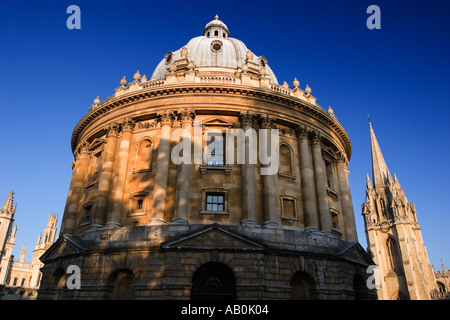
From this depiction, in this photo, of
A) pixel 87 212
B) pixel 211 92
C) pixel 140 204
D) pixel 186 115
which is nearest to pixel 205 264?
pixel 140 204

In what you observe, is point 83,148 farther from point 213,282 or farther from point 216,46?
point 216,46

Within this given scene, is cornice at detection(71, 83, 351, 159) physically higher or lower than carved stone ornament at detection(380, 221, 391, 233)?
lower

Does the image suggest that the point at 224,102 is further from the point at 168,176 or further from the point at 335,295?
the point at 335,295

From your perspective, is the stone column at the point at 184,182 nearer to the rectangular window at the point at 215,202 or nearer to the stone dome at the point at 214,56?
the rectangular window at the point at 215,202

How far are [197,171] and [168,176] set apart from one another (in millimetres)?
2070

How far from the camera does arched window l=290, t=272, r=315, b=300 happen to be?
20.9 m

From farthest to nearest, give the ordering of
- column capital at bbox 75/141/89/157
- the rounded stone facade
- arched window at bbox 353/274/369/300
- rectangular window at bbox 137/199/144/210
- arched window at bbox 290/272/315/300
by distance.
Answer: column capital at bbox 75/141/89/157
arched window at bbox 353/274/369/300
rectangular window at bbox 137/199/144/210
arched window at bbox 290/272/315/300
the rounded stone facade

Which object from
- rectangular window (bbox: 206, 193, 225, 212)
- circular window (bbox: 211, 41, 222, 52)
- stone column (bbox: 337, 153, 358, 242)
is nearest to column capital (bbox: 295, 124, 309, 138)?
stone column (bbox: 337, 153, 358, 242)

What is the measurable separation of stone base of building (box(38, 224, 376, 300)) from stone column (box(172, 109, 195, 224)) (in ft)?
3.16

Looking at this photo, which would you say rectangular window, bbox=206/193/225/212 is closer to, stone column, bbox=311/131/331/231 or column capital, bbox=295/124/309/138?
stone column, bbox=311/131/331/231

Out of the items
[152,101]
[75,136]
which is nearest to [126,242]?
[152,101]

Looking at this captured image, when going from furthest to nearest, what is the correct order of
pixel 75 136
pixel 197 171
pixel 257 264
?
1. pixel 75 136
2. pixel 197 171
3. pixel 257 264

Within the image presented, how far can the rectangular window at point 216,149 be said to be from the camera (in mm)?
24266
